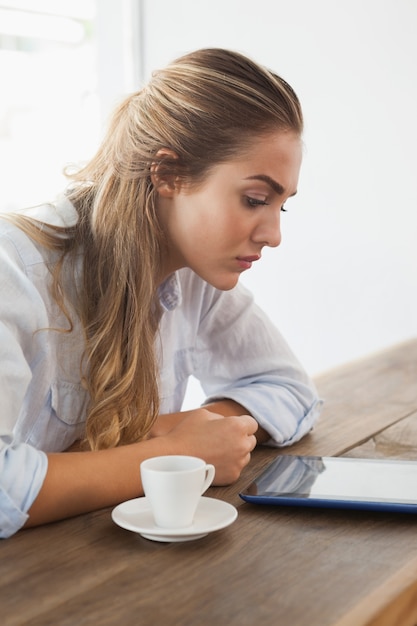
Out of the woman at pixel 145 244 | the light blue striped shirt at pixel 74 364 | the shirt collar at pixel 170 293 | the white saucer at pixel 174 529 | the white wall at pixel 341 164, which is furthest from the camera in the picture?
the white wall at pixel 341 164

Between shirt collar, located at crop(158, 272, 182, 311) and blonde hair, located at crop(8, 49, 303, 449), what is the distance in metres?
0.14

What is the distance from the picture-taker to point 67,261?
1.19m

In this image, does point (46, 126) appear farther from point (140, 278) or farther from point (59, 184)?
point (140, 278)

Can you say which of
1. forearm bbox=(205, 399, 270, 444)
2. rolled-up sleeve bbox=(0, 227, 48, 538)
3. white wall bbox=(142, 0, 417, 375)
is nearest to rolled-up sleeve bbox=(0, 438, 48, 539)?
rolled-up sleeve bbox=(0, 227, 48, 538)

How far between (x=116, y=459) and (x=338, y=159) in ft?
8.65

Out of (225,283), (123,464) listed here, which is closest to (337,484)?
(123,464)

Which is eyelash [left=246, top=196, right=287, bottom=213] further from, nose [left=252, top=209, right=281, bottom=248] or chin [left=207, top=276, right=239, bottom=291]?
chin [left=207, top=276, right=239, bottom=291]

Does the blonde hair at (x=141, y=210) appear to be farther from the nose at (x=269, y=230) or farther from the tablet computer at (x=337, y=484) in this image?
the tablet computer at (x=337, y=484)

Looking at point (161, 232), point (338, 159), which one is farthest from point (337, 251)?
point (161, 232)

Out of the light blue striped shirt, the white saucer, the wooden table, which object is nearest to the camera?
the wooden table

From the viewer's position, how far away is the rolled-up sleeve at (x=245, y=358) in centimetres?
141

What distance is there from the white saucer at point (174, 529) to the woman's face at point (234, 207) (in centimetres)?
40

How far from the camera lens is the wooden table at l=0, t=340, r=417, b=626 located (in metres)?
0.72

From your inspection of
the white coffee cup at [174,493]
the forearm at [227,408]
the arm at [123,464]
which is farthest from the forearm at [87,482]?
the forearm at [227,408]
